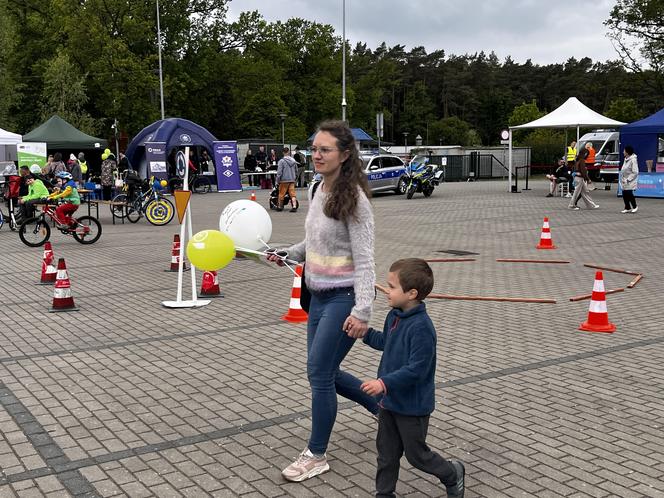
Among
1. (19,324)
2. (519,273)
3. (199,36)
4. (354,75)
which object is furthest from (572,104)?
(354,75)

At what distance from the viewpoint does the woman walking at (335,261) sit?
3705 millimetres

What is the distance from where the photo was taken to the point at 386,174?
28266 mm

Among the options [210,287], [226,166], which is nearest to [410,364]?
[210,287]

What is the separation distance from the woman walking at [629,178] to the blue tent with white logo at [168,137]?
16484 millimetres

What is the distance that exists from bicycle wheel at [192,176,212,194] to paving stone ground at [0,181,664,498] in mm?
20991

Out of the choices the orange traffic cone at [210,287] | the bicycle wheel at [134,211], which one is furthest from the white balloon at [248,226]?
the bicycle wheel at [134,211]

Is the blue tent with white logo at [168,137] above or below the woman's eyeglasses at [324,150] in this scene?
above

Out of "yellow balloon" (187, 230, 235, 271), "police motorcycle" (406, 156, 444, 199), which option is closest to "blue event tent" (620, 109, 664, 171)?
"police motorcycle" (406, 156, 444, 199)

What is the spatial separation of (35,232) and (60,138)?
1514 centimetres

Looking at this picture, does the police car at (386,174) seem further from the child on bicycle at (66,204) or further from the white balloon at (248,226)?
the white balloon at (248,226)

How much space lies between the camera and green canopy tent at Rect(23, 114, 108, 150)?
28.4 m

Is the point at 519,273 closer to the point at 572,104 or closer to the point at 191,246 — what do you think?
the point at 191,246

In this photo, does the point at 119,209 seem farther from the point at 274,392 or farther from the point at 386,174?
the point at 274,392

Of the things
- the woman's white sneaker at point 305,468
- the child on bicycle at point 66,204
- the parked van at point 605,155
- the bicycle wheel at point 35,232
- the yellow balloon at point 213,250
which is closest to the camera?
the woman's white sneaker at point 305,468
